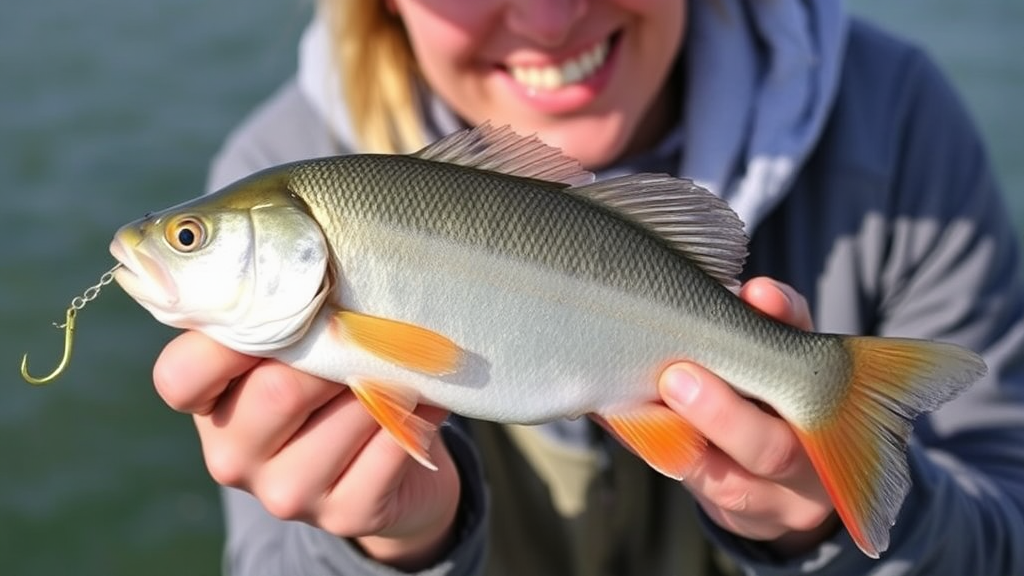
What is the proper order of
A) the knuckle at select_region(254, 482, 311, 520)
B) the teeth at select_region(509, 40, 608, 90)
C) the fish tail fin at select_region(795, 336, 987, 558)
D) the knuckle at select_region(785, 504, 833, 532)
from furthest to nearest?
the teeth at select_region(509, 40, 608, 90) < the knuckle at select_region(785, 504, 833, 532) < the knuckle at select_region(254, 482, 311, 520) < the fish tail fin at select_region(795, 336, 987, 558)

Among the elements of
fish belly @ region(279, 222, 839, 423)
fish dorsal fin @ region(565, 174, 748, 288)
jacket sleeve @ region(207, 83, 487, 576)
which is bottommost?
jacket sleeve @ region(207, 83, 487, 576)

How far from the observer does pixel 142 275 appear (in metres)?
1.36

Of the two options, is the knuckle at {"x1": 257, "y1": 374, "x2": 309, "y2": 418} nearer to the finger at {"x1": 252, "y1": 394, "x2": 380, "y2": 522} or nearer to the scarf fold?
the finger at {"x1": 252, "y1": 394, "x2": 380, "y2": 522}

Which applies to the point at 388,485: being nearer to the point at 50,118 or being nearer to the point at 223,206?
the point at 223,206

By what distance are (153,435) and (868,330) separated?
2.41 m

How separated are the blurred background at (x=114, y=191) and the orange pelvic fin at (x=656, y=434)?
1769 mm

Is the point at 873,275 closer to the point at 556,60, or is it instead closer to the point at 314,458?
the point at 556,60

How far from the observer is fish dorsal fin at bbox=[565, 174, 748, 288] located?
1460 mm

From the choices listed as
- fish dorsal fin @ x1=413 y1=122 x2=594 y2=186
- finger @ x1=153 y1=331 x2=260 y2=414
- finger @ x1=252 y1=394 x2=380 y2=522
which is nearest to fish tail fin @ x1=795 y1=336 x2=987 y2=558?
fish dorsal fin @ x1=413 y1=122 x2=594 y2=186

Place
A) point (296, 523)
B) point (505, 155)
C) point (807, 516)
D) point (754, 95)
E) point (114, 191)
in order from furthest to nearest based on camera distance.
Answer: point (114, 191), point (754, 95), point (296, 523), point (807, 516), point (505, 155)


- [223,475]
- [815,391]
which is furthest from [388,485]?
[815,391]

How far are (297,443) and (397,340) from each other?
29 centimetres

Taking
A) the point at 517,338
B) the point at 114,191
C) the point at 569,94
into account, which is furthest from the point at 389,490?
the point at 114,191

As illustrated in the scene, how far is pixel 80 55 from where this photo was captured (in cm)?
598
